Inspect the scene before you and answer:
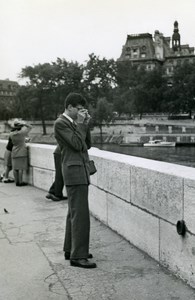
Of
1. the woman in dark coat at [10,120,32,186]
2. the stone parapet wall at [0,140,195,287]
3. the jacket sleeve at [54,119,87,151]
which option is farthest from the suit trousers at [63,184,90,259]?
the woman in dark coat at [10,120,32,186]

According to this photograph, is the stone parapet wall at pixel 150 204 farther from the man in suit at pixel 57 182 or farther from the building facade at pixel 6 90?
the building facade at pixel 6 90

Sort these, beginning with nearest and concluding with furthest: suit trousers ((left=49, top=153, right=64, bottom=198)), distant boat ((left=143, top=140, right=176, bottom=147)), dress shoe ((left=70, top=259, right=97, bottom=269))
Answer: dress shoe ((left=70, top=259, right=97, bottom=269))
suit trousers ((left=49, top=153, right=64, bottom=198))
distant boat ((left=143, top=140, right=176, bottom=147))

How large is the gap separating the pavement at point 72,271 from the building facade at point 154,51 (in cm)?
→ 10926

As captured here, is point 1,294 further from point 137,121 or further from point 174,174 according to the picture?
point 137,121

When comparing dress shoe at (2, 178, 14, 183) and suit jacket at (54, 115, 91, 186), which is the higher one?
suit jacket at (54, 115, 91, 186)

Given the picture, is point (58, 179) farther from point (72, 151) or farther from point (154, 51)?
point (154, 51)

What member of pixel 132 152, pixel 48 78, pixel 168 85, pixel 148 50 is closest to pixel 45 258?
pixel 132 152

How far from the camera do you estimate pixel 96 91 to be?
276 ft

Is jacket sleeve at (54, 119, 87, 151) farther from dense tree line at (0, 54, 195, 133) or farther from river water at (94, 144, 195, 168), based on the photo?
dense tree line at (0, 54, 195, 133)

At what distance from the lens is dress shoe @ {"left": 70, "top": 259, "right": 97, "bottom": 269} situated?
4.33 meters

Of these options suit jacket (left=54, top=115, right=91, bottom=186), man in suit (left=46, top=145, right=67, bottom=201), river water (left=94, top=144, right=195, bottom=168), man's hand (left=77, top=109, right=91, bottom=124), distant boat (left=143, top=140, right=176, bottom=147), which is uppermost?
man's hand (left=77, top=109, right=91, bottom=124)

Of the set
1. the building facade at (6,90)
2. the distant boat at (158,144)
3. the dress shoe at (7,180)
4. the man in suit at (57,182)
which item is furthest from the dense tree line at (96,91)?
the man in suit at (57,182)

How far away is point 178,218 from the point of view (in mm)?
3998

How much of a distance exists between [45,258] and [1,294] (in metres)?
0.99
